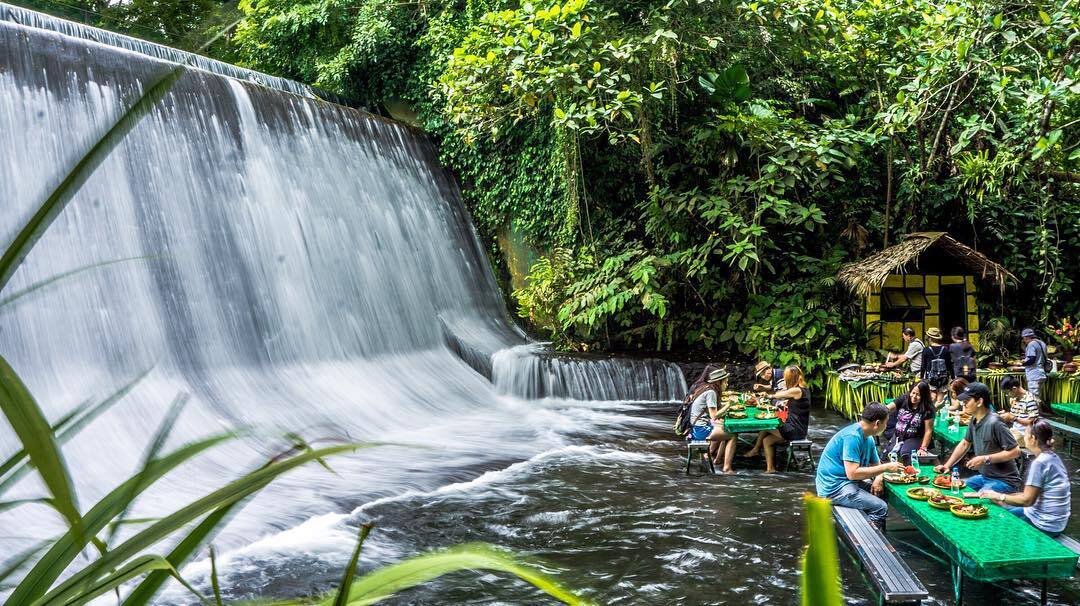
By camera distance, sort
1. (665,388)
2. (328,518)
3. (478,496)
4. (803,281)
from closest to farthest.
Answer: (328,518)
(478,496)
(665,388)
(803,281)

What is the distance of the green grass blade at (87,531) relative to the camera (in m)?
0.88

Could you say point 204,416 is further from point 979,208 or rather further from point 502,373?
point 979,208

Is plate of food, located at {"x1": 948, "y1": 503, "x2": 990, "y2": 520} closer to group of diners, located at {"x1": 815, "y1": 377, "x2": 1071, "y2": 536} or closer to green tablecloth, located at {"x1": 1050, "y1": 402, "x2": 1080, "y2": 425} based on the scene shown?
group of diners, located at {"x1": 815, "y1": 377, "x2": 1071, "y2": 536}

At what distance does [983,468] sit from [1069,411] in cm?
476

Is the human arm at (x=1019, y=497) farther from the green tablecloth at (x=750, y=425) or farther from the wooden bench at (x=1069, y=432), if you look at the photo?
the wooden bench at (x=1069, y=432)

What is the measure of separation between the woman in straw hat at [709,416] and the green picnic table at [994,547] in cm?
294

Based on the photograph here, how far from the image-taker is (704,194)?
13508 millimetres

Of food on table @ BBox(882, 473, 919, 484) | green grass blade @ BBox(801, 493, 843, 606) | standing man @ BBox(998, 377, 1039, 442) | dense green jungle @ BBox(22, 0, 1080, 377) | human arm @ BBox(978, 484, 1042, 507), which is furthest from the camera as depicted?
dense green jungle @ BBox(22, 0, 1080, 377)

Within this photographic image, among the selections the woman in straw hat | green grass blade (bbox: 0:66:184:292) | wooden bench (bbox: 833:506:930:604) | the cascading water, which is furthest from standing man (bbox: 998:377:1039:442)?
green grass blade (bbox: 0:66:184:292)

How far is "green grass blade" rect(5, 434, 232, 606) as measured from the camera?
881 millimetres

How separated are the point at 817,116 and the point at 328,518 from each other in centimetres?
1167

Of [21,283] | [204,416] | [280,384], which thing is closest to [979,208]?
[280,384]

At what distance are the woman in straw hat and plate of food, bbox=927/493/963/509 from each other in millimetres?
2880

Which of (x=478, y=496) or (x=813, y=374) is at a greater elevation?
(x=813, y=374)
